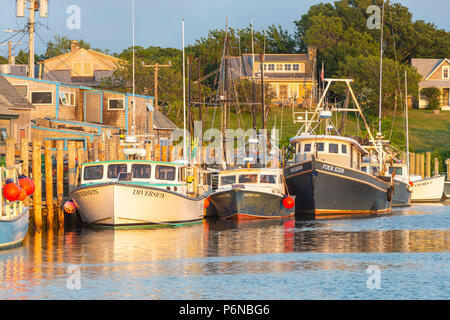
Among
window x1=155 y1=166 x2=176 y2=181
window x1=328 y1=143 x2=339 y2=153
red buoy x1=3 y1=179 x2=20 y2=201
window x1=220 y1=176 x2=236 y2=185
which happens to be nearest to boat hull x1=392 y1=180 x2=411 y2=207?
window x1=328 y1=143 x2=339 y2=153

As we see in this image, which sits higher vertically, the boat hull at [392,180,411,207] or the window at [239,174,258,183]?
the window at [239,174,258,183]

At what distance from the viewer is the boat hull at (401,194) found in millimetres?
55469

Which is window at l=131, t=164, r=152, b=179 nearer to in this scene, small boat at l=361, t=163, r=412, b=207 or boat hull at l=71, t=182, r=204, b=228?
boat hull at l=71, t=182, r=204, b=228

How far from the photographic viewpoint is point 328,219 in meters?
42.8

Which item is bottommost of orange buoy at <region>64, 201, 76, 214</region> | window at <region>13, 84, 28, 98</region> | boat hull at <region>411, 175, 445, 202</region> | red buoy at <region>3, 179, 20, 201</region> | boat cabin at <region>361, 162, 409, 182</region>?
boat hull at <region>411, 175, 445, 202</region>

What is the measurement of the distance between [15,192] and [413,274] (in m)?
13.2

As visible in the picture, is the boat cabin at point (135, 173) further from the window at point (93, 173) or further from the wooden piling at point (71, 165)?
the wooden piling at point (71, 165)

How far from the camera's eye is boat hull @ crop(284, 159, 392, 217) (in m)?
43.4

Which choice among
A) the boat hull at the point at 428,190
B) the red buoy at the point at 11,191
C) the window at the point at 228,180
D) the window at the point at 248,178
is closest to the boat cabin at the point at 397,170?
the boat hull at the point at 428,190

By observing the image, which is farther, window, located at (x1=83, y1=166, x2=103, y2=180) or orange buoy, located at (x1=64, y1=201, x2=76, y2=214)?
window, located at (x1=83, y1=166, x2=103, y2=180)

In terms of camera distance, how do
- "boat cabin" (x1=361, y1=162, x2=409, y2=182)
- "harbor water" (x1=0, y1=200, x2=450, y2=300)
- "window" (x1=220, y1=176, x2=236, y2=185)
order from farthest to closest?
"boat cabin" (x1=361, y1=162, x2=409, y2=182)
"window" (x1=220, y1=176, x2=236, y2=185)
"harbor water" (x1=0, y1=200, x2=450, y2=300)

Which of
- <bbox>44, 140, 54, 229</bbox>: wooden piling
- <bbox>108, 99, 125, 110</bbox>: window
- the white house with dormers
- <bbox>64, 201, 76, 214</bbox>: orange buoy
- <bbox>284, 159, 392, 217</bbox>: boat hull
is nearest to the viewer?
<bbox>64, 201, 76, 214</bbox>: orange buoy
